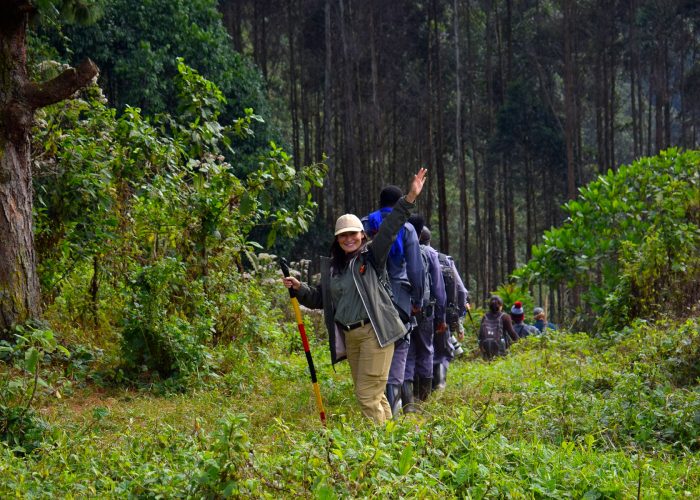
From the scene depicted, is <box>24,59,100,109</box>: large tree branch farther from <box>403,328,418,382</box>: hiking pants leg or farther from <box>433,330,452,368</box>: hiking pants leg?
<box>433,330,452,368</box>: hiking pants leg

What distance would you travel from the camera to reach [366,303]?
21.9ft

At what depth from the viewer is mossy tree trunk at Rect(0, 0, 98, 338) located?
813cm

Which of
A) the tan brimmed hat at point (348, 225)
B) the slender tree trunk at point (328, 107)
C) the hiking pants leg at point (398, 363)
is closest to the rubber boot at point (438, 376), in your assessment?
the hiking pants leg at point (398, 363)

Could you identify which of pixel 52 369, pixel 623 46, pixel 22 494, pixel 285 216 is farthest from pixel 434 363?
pixel 623 46

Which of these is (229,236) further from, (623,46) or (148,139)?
(623,46)

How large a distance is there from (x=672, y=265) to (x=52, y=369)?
295 inches

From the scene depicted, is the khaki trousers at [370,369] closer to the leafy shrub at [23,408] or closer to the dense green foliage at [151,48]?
the leafy shrub at [23,408]

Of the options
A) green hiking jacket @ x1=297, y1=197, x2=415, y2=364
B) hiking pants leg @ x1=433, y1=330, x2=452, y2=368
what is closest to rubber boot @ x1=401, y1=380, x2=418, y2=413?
hiking pants leg @ x1=433, y1=330, x2=452, y2=368

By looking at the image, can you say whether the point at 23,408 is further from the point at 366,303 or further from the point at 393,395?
the point at 393,395

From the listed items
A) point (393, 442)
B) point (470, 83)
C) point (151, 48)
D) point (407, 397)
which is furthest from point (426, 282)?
point (470, 83)

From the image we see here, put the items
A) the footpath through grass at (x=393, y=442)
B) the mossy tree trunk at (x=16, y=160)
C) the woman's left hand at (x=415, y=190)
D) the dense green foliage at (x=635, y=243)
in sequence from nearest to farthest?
the footpath through grass at (x=393, y=442), the woman's left hand at (x=415, y=190), the mossy tree trunk at (x=16, y=160), the dense green foliage at (x=635, y=243)

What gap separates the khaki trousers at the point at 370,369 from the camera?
670cm

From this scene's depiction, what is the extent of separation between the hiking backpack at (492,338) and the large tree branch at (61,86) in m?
7.71

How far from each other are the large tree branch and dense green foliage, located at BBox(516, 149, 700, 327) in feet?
24.0
